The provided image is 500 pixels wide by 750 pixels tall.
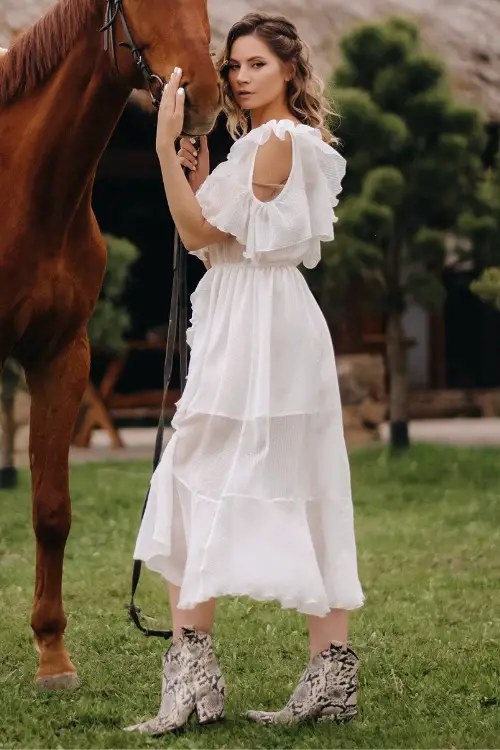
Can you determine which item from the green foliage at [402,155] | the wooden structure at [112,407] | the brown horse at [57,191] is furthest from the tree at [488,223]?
the brown horse at [57,191]

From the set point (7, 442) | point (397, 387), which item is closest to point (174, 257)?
point (7, 442)

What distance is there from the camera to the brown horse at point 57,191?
2.68m

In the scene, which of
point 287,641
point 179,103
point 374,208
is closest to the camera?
point 179,103

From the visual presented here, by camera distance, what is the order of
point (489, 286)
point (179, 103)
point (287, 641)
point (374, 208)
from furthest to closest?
point (374, 208) → point (489, 286) → point (287, 641) → point (179, 103)

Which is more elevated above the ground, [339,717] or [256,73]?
[256,73]

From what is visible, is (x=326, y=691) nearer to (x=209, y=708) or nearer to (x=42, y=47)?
(x=209, y=708)

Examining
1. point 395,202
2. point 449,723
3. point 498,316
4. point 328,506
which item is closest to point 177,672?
point 328,506

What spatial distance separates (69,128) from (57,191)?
156 millimetres

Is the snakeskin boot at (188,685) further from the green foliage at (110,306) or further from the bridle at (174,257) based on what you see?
the green foliage at (110,306)

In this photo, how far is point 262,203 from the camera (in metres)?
2.51

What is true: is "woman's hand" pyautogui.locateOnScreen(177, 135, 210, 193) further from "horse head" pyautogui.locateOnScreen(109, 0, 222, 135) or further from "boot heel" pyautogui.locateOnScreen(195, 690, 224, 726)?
"boot heel" pyautogui.locateOnScreen(195, 690, 224, 726)

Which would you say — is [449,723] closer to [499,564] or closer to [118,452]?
[499,564]

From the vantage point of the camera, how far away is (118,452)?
8.87 meters

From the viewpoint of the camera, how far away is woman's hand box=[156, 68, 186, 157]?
95.0 inches
